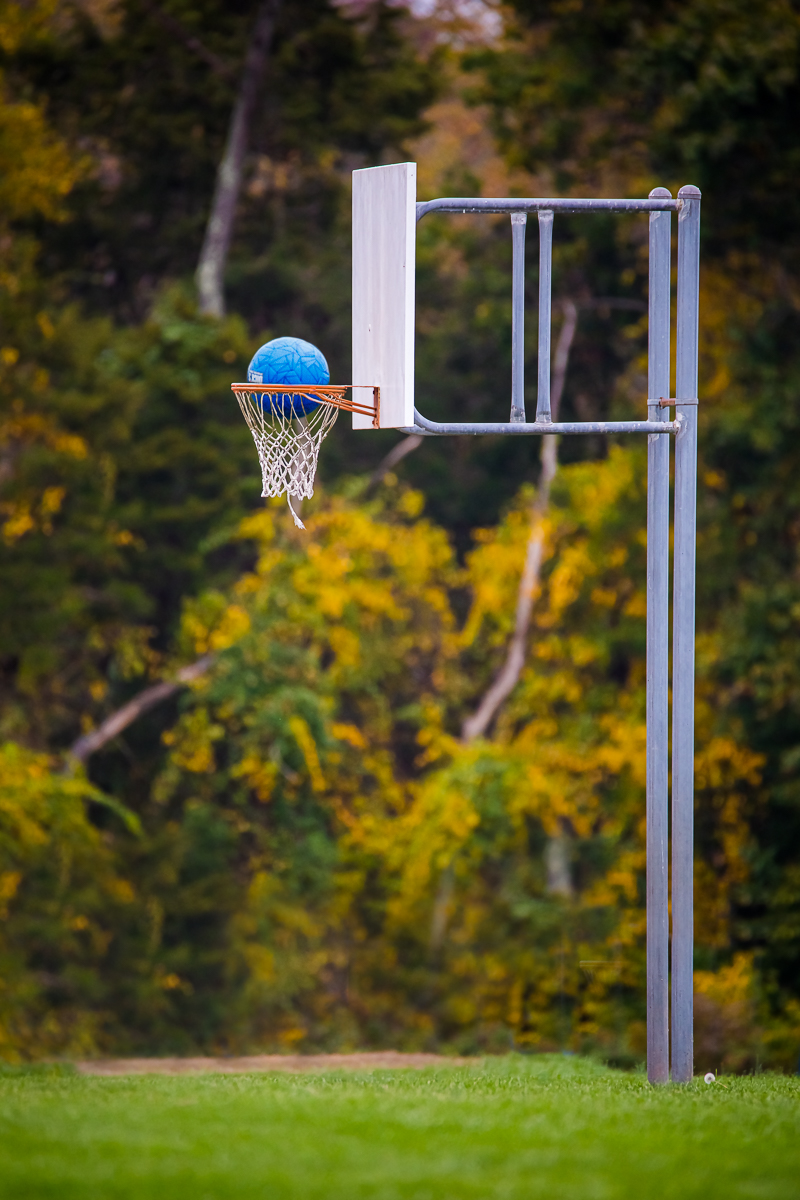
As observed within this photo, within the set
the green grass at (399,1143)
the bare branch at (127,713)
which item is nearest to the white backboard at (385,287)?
the green grass at (399,1143)

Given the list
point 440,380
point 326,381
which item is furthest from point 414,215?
point 440,380

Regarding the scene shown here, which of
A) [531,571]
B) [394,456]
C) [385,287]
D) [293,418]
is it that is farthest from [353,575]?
[385,287]

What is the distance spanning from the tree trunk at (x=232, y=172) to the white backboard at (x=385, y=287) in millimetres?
12806

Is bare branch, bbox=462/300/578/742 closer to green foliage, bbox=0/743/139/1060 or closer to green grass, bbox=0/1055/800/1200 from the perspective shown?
green foliage, bbox=0/743/139/1060

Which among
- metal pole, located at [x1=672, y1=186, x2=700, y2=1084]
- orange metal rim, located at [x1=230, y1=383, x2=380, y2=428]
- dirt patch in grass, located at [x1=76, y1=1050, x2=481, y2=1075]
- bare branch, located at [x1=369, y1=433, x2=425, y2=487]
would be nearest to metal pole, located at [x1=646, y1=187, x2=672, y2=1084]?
metal pole, located at [x1=672, y1=186, x2=700, y2=1084]

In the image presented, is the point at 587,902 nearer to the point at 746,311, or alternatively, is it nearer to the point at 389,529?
the point at 389,529

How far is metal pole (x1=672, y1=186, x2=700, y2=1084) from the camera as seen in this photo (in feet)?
25.0

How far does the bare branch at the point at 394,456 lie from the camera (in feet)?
72.2

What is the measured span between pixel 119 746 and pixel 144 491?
12.1 feet

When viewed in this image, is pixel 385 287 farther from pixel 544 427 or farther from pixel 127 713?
pixel 127 713

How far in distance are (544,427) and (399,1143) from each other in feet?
12.1

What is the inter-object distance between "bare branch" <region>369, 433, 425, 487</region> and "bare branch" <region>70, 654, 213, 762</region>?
439 centimetres

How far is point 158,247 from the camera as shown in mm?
22500

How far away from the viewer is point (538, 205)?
7594 millimetres
